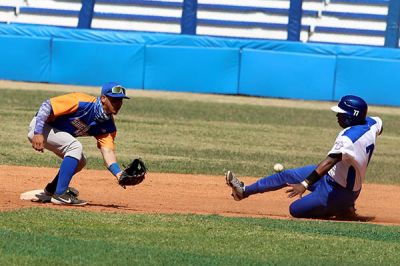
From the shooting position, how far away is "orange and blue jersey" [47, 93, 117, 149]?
380 inches

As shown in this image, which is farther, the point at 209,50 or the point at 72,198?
the point at 209,50

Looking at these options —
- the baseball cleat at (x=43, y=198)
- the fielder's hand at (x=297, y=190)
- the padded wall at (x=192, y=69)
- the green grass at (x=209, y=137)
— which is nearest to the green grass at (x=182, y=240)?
the fielder's hand at (x=297, y=190)

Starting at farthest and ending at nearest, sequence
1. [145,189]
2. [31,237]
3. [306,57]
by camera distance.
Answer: [306,57] < [145,189] < [31,237]

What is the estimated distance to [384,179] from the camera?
47.7 feet

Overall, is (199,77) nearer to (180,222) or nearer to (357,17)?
(357,17)

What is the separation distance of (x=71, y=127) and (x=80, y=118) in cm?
21

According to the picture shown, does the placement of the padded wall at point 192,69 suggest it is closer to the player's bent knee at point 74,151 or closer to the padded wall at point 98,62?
the padded wall at point 98,62

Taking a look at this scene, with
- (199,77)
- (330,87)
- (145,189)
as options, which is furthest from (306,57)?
(145,189)

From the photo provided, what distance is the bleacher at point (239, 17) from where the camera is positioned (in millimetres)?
29328

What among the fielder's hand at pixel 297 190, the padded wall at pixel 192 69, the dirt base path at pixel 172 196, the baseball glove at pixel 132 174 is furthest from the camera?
the padded wall at pixel 192 69

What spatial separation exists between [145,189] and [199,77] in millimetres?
13253

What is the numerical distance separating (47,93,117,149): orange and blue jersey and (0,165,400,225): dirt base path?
2.35 feet

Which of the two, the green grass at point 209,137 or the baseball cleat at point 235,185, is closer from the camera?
the baseball cleat at point 235,185

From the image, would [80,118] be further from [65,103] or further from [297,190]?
[297,190]
